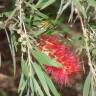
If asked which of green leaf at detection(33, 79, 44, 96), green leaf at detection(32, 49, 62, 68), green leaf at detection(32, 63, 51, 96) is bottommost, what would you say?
green leaf at detection(33, 79, 44, 96)

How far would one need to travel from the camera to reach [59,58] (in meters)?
1.33

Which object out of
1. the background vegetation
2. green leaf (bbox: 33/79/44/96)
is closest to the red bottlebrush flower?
the background vegetation

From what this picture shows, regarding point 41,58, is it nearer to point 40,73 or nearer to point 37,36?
point 40,73

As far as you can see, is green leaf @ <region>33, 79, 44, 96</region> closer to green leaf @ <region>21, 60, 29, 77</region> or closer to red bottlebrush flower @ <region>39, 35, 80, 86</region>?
green leaf @ <region>21, 60, 29, 77</region>

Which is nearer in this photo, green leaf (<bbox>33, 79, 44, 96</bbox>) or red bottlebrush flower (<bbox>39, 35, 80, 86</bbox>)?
green leaf (<bbox>33, 79, 44, 96</bbox>)

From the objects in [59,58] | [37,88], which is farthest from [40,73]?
[59,58]

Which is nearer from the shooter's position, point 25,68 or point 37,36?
point 25,68

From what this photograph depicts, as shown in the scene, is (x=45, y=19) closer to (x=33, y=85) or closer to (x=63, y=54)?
(x=63, y=54)

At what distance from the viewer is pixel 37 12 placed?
4.53ft

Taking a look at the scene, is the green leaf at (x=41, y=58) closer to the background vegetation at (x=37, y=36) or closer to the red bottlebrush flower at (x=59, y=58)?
the background vegetation at (x=37, y=36)

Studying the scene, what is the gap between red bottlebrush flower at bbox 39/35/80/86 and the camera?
1322mm

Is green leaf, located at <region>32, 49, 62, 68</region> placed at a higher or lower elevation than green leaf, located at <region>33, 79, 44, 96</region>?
higher

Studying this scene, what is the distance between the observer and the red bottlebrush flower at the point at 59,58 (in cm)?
132

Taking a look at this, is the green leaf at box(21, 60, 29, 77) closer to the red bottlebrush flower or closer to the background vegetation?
the background vegetation
